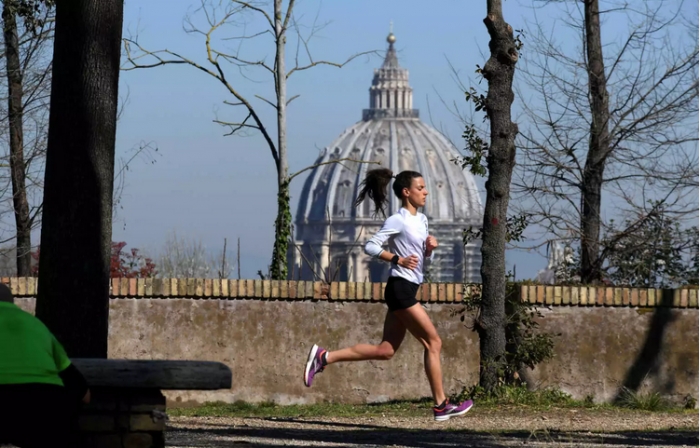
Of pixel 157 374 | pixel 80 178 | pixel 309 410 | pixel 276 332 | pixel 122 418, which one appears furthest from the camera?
pixel 276 332

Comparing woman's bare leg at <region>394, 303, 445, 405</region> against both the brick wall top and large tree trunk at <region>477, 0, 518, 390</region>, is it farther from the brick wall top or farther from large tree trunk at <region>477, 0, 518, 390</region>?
the brick wall top

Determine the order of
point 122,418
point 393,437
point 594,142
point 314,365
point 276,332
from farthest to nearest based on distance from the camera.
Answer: point 594,142, point 276,332, point 314,365, point 393,437, point 122,418

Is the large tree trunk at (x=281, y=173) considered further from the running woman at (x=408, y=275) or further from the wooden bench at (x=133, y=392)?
the wooden bench at (x=133, y=392)

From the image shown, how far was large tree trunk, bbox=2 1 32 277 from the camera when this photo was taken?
17062mm

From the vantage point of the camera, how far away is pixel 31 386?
15.3 feet

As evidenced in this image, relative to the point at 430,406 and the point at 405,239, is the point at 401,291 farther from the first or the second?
the point at 430,406

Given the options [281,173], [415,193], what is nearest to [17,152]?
[281,173]

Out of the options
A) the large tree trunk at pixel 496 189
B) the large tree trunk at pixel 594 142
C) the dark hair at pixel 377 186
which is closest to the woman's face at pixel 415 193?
the dark hair at pixel 377 186

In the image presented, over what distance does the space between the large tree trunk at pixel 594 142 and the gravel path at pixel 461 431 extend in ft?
19.0

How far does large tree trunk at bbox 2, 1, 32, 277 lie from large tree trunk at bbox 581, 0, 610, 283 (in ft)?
23.7

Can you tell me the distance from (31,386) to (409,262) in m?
3.89

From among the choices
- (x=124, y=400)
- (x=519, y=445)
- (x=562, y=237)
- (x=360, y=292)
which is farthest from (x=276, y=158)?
(x=124, y=400)

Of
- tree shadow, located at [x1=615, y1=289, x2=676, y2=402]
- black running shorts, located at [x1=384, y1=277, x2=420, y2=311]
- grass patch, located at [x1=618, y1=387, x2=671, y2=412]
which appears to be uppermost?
black running shorts, located at [x1=384, y1=277, x2=420, y2=311]

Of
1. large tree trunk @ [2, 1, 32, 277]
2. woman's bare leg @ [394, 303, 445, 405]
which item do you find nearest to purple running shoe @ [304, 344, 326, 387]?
woman's bare leg @ [394, 303, 445, 405]
